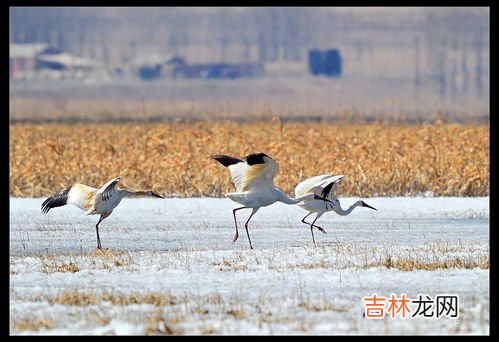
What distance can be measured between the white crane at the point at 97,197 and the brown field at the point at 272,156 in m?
5.07

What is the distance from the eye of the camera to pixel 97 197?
400 inches

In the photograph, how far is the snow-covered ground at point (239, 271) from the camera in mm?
6520

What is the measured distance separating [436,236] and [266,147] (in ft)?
25.2

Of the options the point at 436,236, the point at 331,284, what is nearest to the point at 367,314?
the point at 331,284

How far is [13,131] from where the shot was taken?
23.6 metres

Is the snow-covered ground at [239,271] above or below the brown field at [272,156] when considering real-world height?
below

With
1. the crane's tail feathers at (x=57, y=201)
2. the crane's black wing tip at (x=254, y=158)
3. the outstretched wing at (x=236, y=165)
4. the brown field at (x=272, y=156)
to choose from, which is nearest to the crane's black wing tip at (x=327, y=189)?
the outstretched wing at (x=236, y=165)

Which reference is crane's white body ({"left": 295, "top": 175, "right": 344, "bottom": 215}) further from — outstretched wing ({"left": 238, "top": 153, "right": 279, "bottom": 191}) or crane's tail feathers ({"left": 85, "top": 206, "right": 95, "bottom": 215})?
A: crane's tail feathers ({"left": 85, "top": 206, "right": 95, "bottom": 215})

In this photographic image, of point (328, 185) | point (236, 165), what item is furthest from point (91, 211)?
point (328, 185)

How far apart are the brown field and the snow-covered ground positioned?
2144 mm

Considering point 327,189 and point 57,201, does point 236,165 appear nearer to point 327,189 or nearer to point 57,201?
point 327,189

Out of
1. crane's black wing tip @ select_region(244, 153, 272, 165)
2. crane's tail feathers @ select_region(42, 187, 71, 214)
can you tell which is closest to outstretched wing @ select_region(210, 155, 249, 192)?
crane's black wing tip @ select_region(244, 153, 272, 165)

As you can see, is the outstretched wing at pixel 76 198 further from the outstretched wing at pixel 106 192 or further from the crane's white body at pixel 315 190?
the crane's white body at pixel 315 190
